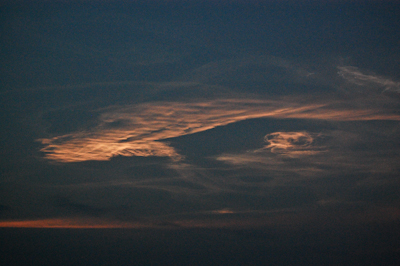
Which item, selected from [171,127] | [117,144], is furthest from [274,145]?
[117,144]

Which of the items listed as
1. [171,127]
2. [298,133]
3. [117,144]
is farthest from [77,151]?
[298,133]

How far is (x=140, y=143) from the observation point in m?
21.2

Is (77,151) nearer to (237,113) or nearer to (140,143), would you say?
(140,143)

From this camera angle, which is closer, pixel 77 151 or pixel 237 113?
pixel 237 113

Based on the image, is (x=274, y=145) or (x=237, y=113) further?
(x=274, y=145)

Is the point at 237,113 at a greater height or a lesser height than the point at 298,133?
greater

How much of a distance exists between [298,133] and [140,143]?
1285 cm

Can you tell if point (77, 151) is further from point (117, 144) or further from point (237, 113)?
point (237, 113)

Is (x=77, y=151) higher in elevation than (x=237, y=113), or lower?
lower

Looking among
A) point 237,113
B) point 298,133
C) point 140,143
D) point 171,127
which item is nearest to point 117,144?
point 140,143

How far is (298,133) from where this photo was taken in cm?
2081

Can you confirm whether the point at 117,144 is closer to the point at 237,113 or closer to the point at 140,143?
the point at 140,143

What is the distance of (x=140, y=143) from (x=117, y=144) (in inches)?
75.7

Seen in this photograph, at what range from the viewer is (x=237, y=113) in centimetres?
2011
